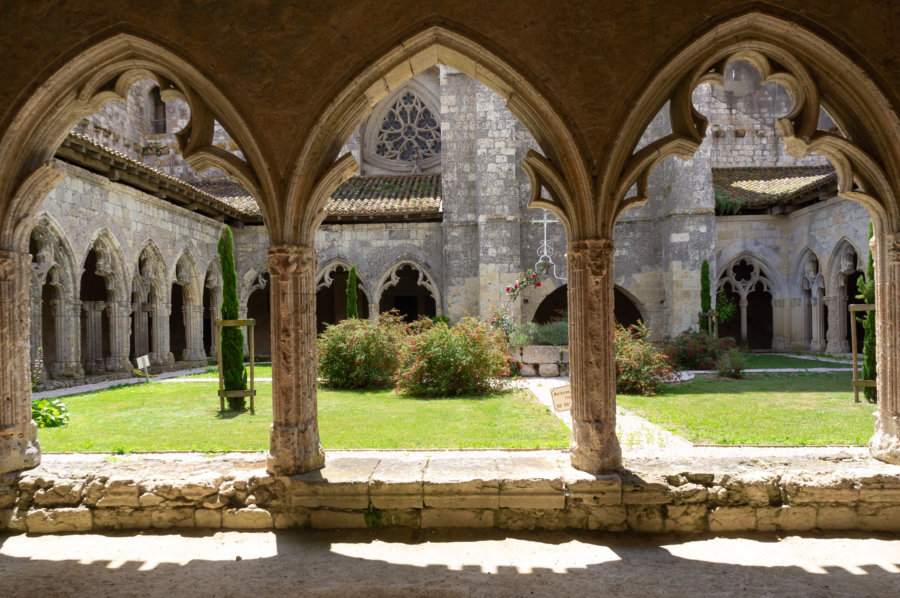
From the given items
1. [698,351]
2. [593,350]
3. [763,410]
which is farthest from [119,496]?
→ [698,351]

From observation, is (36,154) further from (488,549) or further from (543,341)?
(543,341)

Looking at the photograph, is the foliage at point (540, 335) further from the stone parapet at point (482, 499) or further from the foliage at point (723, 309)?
the stone parapet at point (482, 499)

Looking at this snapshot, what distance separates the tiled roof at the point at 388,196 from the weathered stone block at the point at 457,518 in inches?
495

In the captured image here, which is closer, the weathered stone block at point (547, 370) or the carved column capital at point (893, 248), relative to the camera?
the carved column capital at point (893, 248)

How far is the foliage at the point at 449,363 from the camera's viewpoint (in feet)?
33.1

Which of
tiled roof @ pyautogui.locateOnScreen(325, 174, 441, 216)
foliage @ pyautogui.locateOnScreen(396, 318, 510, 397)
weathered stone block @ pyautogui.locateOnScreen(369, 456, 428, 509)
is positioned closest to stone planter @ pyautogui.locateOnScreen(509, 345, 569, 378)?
foliage @ pyautogui.locateOnScreen(396, 318, 510, 397)

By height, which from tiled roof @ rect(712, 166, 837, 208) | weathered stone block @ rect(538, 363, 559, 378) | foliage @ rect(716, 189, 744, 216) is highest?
tiled roof @ rect(712, 166, 837, 208)

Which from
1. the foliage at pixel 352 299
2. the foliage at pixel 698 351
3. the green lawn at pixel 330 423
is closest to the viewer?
the green lawn at pixel 330 423

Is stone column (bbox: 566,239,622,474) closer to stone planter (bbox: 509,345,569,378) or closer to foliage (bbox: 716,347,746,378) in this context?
stone planter (bbox: 509,345,569,378)

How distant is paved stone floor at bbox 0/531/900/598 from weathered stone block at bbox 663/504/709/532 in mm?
105

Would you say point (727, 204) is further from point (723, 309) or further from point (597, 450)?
point (597, 450)

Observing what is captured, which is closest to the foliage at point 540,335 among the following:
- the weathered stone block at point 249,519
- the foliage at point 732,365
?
the foliage at point 732,365

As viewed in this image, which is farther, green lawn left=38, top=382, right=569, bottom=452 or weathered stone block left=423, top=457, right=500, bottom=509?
green lawn left=38, top=382, right=569, bottom=452

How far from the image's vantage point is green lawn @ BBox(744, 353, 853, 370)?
1308 centimetres
